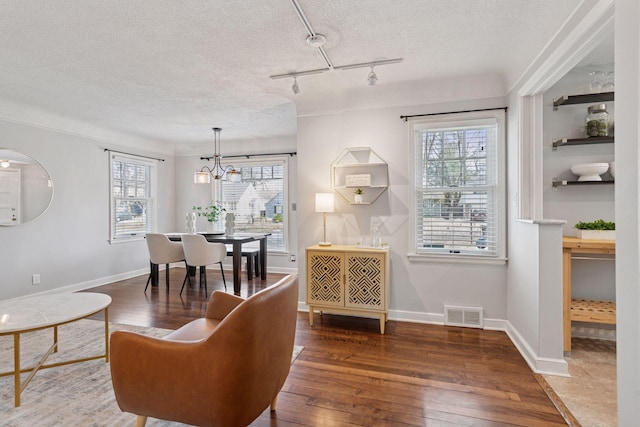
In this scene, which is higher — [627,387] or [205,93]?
[205,93]

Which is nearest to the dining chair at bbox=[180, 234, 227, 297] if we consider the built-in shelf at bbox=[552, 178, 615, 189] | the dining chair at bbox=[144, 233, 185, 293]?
the dining chair at bbox=[144, 233, 185, 293]

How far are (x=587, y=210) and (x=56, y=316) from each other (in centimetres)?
432

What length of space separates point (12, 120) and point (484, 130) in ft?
18.1

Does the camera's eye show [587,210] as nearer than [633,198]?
No

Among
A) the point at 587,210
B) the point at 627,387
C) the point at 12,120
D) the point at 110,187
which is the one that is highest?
the point at 12,120

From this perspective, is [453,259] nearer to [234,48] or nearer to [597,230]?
[597,230]

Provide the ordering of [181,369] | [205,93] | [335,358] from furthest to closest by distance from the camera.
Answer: [205,93] < [335,358] < [181,369]

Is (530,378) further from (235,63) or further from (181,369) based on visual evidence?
(235,63)

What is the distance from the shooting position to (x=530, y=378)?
7.59 feet

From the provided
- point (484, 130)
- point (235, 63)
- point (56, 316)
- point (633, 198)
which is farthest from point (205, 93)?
point (633, 198)

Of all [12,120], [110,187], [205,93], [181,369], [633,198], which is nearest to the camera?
[633,198]

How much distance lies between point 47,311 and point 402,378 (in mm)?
2555

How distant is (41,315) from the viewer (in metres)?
2.19

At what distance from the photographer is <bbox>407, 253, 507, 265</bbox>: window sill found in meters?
3.26
